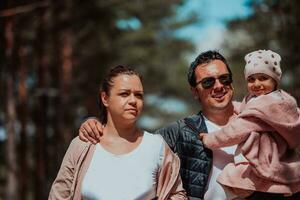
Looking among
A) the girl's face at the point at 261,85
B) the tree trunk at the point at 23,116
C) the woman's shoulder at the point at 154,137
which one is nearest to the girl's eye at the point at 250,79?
the girl's face at the point at 261,85

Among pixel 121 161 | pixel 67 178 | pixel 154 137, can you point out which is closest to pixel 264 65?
pixel 154 137

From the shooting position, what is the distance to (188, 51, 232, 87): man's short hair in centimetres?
443

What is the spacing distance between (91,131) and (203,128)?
769mm

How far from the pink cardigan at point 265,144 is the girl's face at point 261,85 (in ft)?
0.25

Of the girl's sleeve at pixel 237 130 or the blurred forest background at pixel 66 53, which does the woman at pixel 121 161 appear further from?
the blurred forest background at pixel 66 53

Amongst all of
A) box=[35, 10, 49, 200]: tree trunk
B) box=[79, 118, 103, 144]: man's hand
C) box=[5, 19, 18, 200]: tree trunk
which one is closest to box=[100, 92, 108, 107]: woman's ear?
box=[79, 118, 103, 144]: man's hand

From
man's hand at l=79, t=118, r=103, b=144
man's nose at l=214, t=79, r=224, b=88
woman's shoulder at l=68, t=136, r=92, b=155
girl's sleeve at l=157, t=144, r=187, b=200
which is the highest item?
man's nose at l=214, t=79, r=224, b=88

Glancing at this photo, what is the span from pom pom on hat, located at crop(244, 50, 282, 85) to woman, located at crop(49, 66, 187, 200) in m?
0.72

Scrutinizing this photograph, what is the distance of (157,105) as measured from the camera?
119 feet

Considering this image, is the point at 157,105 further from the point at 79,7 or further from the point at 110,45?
the point at 79,7

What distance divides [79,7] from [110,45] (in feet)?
13.4

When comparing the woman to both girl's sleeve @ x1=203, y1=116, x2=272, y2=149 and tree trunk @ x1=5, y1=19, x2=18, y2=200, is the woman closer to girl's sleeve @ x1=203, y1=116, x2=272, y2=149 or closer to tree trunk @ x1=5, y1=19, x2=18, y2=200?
girl's sleeve @ x1=203, y1=116, x2=272, y2=149

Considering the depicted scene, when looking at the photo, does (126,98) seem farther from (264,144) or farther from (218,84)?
(264,144)

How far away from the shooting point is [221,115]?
4391 mm
